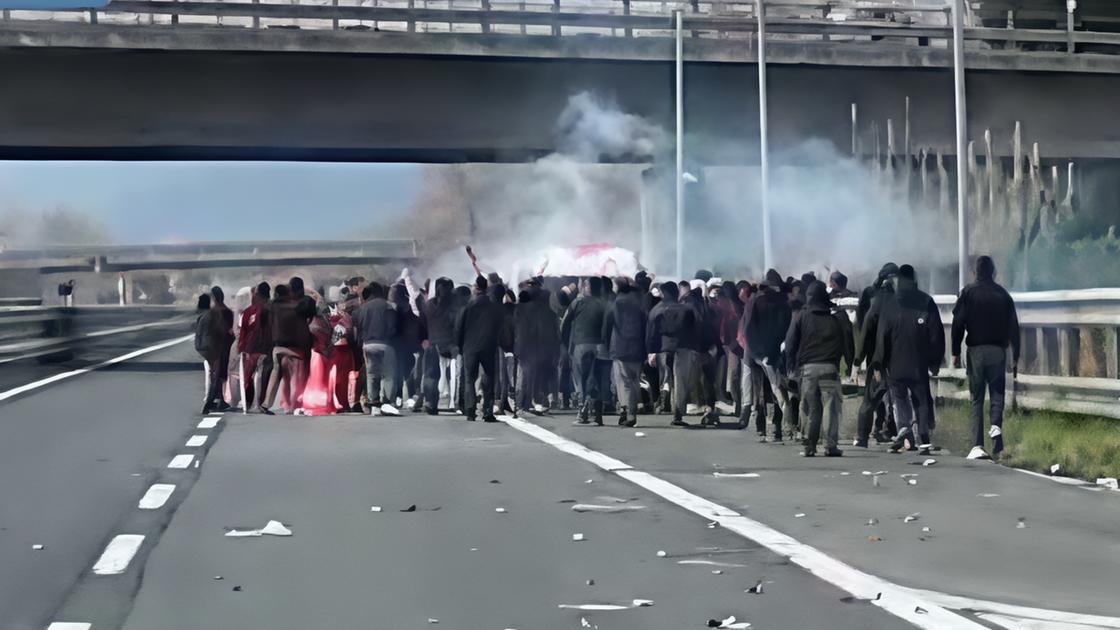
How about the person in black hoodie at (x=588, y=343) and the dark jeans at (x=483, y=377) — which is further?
the dark jeans at (x=483, y=377)

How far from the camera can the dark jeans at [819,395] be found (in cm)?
1699

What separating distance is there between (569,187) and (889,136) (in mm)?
23960

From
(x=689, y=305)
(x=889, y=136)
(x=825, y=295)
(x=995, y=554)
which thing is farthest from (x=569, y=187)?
(x=995, y=554)

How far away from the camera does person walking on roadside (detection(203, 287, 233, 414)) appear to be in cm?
2397

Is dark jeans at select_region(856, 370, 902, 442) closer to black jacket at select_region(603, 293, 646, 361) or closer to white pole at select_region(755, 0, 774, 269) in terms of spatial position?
black jacket at select_region(603, 293, 646, 361)

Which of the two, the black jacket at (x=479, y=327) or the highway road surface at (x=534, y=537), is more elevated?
the black jacket at (x=479, y=327)

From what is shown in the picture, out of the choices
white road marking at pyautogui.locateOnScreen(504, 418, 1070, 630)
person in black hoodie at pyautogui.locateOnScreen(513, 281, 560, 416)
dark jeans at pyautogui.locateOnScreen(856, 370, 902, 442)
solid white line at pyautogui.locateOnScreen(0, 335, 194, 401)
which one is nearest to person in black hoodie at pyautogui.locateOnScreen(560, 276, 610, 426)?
person in black hoodie at pyautogui.locateOnScreen(513, 281, 560, 416)

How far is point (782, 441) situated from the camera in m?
19.3

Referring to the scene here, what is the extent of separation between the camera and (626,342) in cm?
2139

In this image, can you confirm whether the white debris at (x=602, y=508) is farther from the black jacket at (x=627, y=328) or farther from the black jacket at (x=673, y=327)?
the black jacket at (x=673, y=327)

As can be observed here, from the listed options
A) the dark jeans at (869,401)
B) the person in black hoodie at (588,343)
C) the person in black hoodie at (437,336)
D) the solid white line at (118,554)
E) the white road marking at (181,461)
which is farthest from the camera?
the person in black hoodie at (437,336)

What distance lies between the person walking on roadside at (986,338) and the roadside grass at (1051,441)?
362mm

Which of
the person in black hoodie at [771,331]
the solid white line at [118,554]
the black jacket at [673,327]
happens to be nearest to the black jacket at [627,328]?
→ the black jacket at [673,327]

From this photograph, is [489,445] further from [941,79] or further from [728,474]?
[941,79]
